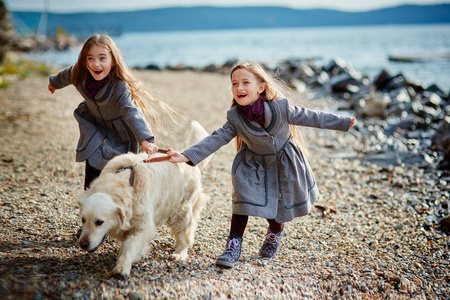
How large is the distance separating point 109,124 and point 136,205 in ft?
4.48

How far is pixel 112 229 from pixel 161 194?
0.54m

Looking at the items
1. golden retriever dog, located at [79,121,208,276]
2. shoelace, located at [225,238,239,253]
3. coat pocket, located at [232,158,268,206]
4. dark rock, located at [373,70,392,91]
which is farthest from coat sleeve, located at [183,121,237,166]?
dark rock, located at [373,70,392,91]

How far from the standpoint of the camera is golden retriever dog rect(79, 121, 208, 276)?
Answer: 302cm

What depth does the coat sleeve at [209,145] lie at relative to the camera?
3719 mm

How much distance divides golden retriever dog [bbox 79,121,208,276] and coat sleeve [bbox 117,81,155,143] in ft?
1.02

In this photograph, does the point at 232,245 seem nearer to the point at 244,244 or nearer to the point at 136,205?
the point at 244,244

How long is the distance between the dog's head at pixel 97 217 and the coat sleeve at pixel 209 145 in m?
0.92

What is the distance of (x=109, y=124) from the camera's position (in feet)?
14.0

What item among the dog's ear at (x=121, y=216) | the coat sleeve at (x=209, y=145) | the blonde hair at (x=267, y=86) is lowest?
the dog's ear at (x=121, y=216)

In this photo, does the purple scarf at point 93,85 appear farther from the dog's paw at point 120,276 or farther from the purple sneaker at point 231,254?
the purple sneaker at point 231,254

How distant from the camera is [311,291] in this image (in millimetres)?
3564

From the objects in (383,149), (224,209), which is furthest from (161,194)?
(383,149)

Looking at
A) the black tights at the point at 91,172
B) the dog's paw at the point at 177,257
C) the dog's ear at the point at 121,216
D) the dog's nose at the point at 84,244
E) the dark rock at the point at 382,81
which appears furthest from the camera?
the dark rock at the point at 382,81

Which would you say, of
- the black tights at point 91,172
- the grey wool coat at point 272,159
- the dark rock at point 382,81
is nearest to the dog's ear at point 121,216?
the grey wool coat at point 272,159
